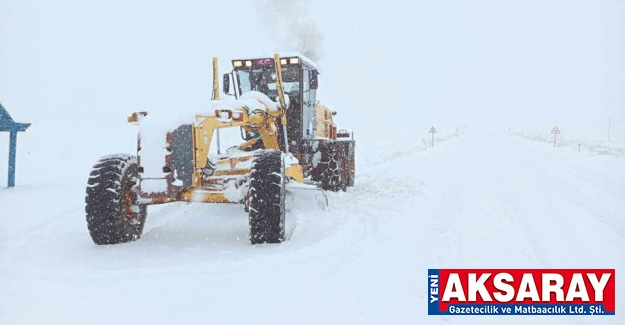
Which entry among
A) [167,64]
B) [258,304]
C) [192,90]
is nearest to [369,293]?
[258,304]

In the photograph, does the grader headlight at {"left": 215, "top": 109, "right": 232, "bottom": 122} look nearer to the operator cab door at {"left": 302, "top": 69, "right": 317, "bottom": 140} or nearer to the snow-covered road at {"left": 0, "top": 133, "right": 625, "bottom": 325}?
the snow-covered road at {"left": 0, "top": 133, "right": 625, "bottom": 325}

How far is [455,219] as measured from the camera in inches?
295

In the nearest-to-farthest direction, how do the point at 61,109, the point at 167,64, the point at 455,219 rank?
1. the point at 455,219
2. the point at 61,109
3. the point at 167,64

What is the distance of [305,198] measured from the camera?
31.3 feet

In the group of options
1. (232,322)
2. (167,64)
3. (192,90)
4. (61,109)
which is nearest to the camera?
(232,322)

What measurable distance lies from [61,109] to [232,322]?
40816mm

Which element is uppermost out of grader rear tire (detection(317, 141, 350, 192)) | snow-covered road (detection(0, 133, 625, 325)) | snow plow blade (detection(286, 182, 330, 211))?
grader rear tire (detection(317, 141, 350, 192))

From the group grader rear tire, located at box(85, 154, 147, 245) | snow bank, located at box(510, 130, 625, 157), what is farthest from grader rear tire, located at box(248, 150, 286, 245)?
snow bank, located at box(510, 130, 625, 157)

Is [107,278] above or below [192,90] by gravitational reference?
below

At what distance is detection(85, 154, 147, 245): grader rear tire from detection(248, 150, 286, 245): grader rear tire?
1623mm

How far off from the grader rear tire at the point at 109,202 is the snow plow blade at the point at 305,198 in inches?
110

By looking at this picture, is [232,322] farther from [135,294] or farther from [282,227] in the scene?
[282,227]

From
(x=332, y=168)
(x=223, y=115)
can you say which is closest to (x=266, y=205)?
(x=223, y=115)

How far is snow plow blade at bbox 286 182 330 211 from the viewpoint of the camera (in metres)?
8.98
